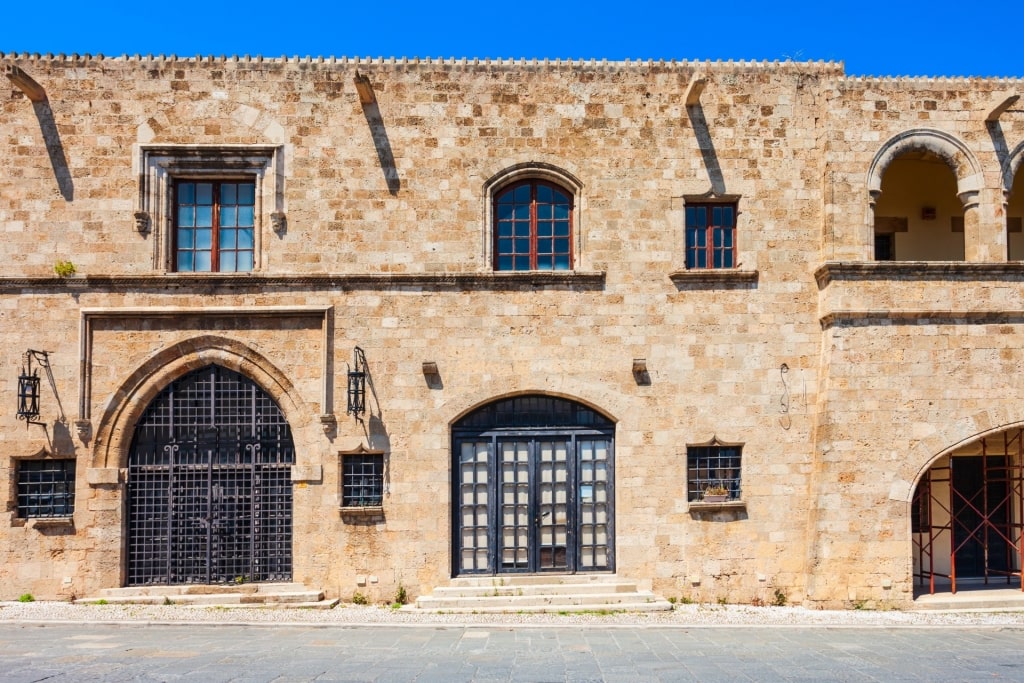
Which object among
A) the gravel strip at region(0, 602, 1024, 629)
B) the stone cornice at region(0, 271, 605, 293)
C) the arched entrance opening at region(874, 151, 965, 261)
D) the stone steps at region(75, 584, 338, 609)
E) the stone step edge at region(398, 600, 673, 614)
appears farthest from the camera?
the arched entrance opening at region(874, 151, 965, 261)

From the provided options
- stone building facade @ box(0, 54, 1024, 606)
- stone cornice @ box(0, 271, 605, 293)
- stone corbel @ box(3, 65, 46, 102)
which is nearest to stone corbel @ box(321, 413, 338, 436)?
stone building facade @ box(0, 54, 1024, 606)

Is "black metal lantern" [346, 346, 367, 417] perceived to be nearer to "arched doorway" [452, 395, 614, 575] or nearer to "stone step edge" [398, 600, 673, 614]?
"arched doorway" [452, 395, 614, 575]

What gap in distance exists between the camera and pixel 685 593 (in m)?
12.1

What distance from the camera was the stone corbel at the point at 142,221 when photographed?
12.2m

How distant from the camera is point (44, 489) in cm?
1209

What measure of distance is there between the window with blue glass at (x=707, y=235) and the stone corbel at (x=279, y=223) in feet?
20.1

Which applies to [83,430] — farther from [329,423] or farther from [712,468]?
[712,468]

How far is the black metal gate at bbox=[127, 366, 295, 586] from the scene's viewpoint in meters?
12.1

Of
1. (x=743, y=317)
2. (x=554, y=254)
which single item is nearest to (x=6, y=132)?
(x=554, y=254)

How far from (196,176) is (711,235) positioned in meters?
7.91

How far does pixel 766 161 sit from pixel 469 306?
16.6 feet

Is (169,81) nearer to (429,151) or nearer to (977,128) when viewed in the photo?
(429,151)

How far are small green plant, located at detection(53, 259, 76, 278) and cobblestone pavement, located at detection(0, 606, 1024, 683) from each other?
15.9 feet

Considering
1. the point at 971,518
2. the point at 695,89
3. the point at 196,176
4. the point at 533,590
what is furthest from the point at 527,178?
the point at 971,518
